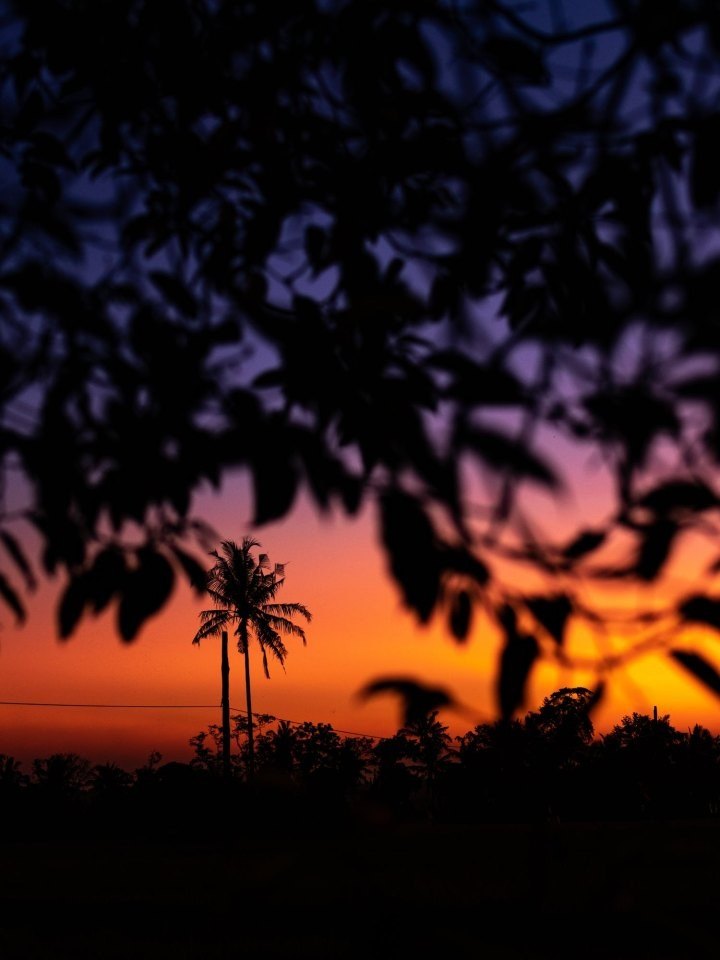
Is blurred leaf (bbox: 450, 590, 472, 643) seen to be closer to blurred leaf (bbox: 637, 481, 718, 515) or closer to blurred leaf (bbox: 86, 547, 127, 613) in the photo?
blurred leaf (bbox: 637, 481, 718, 515)

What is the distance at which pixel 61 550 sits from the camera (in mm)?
1470

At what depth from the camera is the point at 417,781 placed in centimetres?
4669

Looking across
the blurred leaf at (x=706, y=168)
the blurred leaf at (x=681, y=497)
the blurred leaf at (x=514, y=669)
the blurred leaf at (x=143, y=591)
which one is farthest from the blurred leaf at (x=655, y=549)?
the blurred leaf at (x=143, y=591)

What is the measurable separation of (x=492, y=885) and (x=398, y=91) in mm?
21850

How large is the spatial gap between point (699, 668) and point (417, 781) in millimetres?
47526

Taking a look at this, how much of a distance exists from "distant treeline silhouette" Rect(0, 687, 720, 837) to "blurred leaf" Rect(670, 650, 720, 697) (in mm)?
124

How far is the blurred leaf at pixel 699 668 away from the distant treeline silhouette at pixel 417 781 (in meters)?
0.12

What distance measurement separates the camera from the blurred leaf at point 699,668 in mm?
1207

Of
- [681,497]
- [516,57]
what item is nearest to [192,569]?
[681,497]

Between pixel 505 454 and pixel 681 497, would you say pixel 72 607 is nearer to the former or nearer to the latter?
pixel 505 454

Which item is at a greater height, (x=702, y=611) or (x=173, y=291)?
(x=173, y=291)

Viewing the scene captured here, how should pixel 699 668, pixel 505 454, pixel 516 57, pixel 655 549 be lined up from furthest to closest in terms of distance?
pixel 516 57, pixel 655 549, pixel 699 668, pixel 505 454

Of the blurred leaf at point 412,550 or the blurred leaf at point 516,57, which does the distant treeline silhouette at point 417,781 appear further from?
the blurred leaf at point 516,57

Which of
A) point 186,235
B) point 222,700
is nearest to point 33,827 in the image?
point 222,700
